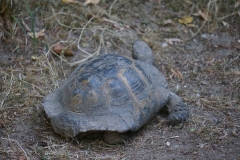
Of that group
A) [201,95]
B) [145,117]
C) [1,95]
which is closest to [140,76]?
[145,117]

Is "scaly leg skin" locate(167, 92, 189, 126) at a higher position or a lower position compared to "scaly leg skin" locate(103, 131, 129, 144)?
higher

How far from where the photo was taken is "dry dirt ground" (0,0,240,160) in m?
3.40

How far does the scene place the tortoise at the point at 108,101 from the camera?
11.0ft

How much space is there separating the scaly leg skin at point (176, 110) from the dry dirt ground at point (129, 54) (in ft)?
0.28

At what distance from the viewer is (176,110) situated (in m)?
3.79

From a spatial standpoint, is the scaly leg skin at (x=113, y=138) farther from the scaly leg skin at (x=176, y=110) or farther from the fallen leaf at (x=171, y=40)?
the fallen leaf at (x=171, y=40)

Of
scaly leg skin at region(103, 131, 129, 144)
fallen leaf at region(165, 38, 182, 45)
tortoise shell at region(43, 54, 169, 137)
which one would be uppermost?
tortoise shell at region(43, 54, 169, 137)

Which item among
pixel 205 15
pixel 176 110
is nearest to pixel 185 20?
pixel 205 15


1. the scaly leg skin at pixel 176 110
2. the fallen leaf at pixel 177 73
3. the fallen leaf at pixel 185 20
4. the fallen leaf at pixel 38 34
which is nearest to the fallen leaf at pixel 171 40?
the fallen leaf at pixel 185 20

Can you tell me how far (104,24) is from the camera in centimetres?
519

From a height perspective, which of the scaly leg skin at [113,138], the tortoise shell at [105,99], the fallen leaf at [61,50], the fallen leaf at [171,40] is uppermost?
the tortoise shell at [105,99]

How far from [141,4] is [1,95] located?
8.69 ft

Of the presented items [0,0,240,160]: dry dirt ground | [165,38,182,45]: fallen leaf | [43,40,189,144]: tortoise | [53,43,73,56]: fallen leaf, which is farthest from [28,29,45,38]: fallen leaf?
[165,38,182,45]: fallen leaf

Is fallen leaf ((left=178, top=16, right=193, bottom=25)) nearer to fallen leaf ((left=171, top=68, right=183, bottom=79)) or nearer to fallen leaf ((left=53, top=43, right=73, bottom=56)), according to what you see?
fallen leaf ((left=171, top=68, right=183, bottom=79))
